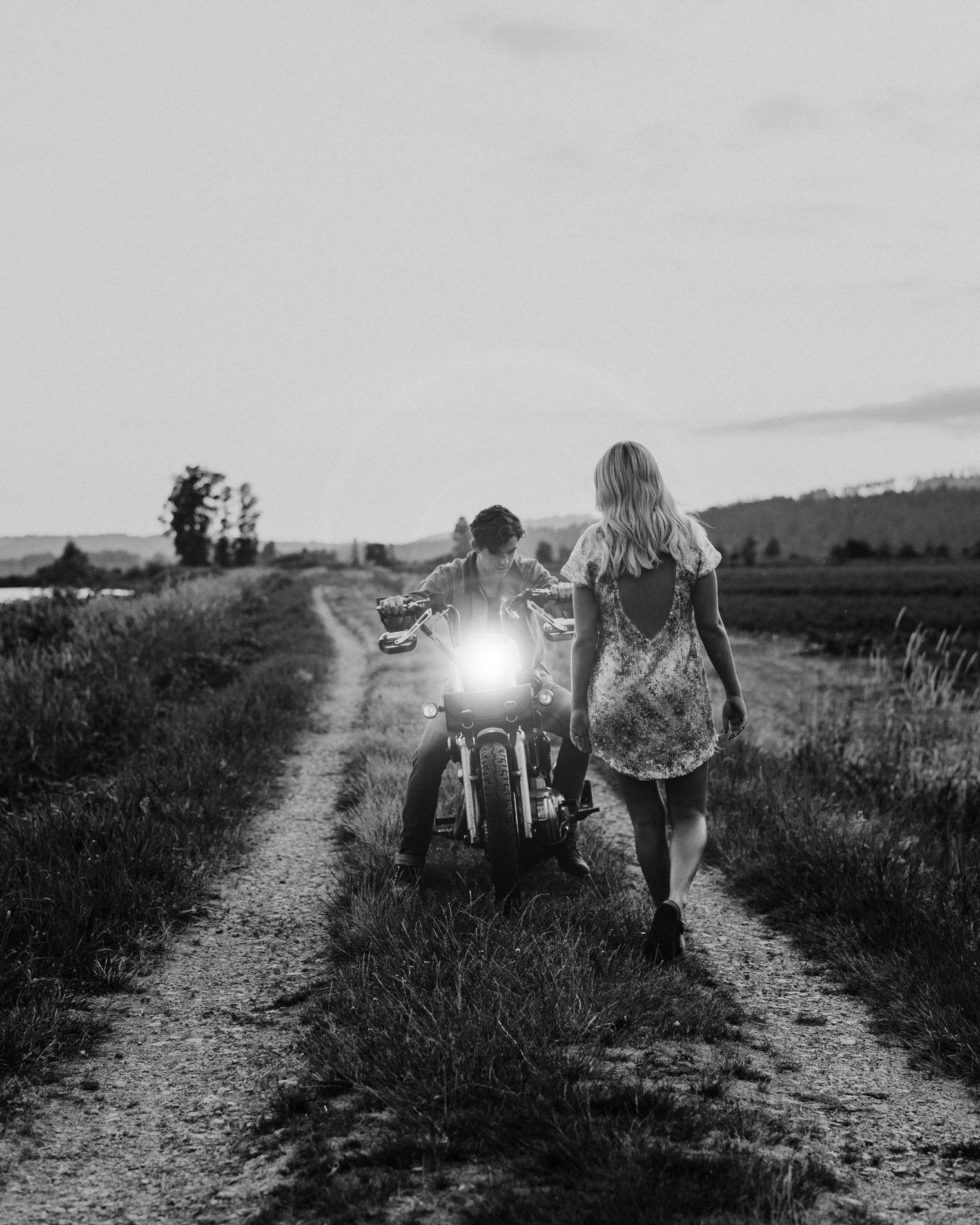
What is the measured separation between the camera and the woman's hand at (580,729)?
429 centimetres

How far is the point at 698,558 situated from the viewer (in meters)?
4.03

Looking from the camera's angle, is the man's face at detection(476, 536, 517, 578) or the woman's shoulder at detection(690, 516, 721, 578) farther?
the man's face at detection(476, 536, 517, 578)

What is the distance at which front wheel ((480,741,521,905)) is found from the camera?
4.42 m

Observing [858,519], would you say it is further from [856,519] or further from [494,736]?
[494,736]

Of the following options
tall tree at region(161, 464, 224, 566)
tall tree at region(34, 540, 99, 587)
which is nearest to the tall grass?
tall tree at region(34, 540, 99, 587)

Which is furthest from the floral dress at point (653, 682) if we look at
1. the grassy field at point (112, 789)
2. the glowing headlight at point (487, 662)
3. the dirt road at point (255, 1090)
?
the grassy field at point (112, 789)

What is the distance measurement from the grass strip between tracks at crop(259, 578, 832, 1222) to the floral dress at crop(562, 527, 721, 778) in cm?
83

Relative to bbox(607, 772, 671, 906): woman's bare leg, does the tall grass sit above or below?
below

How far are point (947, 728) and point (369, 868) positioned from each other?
23.5ft

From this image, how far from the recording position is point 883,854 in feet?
17.5

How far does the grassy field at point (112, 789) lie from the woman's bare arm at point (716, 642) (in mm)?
2944

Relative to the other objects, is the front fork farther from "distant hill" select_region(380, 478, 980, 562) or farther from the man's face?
"distant hill" select_region(380, 478, 980, 562)

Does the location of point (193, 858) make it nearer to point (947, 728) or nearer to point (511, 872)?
point (511, 872)

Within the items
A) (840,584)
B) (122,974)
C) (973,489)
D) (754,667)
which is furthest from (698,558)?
(973,489)
